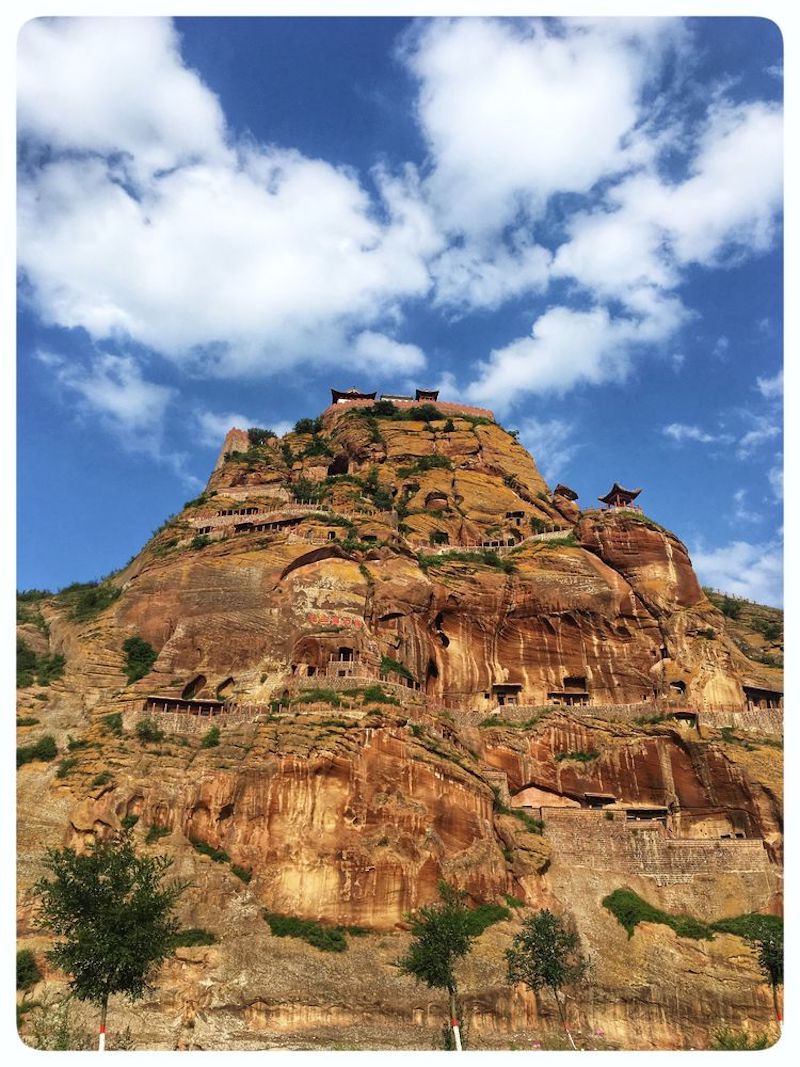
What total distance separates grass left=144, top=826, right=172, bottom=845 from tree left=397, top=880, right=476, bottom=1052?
13619 millimetres

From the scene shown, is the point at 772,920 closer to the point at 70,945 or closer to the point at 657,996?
the point at 657,996

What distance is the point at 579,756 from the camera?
195 ft

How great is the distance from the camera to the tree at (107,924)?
1271 inches

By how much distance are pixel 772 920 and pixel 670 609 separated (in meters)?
24.6

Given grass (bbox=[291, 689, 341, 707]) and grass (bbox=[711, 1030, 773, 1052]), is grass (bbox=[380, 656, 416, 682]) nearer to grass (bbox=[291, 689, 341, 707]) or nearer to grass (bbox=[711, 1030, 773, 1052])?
grass (bbox=[291, 689, 341, 707])

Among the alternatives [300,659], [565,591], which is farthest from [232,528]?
[565,591]

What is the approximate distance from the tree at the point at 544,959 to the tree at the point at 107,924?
54.3 ft

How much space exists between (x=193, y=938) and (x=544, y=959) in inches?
638

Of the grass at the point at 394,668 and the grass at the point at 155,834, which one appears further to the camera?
the grass at the point at 394,668

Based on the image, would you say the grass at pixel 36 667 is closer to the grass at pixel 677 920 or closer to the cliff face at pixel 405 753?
the cliff face at pixel 405 753

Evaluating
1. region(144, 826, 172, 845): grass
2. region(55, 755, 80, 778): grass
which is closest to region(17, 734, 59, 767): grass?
region(55, 755, 80, 778): grass

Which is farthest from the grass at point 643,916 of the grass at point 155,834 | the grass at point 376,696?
the grass at point 155,834

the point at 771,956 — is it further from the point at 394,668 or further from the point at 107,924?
the point at 107,924

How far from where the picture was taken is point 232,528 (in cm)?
7106
